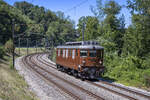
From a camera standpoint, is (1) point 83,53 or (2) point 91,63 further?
(2) point 91,63

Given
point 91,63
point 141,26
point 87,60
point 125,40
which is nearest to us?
point 87,60

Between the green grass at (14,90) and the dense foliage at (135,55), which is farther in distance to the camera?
the dense foliage at (135,55)

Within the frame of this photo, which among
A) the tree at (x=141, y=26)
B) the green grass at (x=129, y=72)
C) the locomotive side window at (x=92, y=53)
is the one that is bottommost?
the green grass at (x=129, y=72)

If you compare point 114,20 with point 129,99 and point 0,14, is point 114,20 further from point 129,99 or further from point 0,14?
point 0,14

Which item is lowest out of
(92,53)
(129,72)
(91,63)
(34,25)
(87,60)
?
(129,72)

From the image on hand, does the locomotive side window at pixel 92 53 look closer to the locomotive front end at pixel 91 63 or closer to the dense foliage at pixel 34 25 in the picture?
the locomotive front end at pixel 91 63

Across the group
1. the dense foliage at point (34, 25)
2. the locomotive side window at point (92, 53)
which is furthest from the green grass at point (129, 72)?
the dense foliage at point (34, 25)

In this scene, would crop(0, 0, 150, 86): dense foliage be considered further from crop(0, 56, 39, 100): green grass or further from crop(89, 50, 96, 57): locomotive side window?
crop(0, 56, 39, 100): green grass

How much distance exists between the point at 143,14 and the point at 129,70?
317 inches

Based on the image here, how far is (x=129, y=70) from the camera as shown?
76.4 ft

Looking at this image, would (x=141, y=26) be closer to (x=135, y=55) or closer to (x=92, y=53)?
(x=135, y=55)

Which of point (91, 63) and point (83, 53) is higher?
point (83, 53)

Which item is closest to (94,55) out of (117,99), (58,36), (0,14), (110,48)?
(117,99)

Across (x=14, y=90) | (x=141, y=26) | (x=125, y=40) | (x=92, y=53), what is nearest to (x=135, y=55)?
(x=141, y=26)
